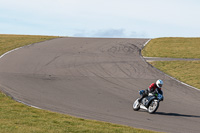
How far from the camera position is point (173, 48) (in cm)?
4144

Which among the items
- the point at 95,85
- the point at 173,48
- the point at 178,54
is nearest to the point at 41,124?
the point at 95,85

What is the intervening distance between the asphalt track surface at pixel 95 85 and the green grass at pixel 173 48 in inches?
91.2

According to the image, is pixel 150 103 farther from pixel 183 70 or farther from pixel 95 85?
pixel 183 70

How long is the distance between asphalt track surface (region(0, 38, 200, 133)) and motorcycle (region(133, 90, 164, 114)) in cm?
31

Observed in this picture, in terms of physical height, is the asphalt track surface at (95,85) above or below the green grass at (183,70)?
below

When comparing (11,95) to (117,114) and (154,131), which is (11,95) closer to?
(117,114)

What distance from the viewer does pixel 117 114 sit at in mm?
15891

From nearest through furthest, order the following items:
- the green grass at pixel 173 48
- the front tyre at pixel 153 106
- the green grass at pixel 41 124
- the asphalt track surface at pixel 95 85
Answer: the green grass at pixel 41 124
the asphalt track surface at pixel 95 85
the front tyre at pixel 153 106
the green grass at pixel 173 48

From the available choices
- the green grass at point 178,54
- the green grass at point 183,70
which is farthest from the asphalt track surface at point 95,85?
the green grass at point 178,54

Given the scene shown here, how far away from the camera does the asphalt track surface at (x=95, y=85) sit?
1566 cm

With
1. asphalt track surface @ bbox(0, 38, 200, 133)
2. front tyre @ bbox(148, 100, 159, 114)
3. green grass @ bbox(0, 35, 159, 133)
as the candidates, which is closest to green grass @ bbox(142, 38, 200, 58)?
asphalt track surface @ bbox(0, 38, 200, 133)

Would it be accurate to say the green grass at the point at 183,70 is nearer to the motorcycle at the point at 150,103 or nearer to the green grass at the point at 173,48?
the green grass at the point at 173,48

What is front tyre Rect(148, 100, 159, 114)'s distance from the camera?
54.2 feet

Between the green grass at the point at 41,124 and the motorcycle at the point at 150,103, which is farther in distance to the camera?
the motorcycle at the point at 150,103
